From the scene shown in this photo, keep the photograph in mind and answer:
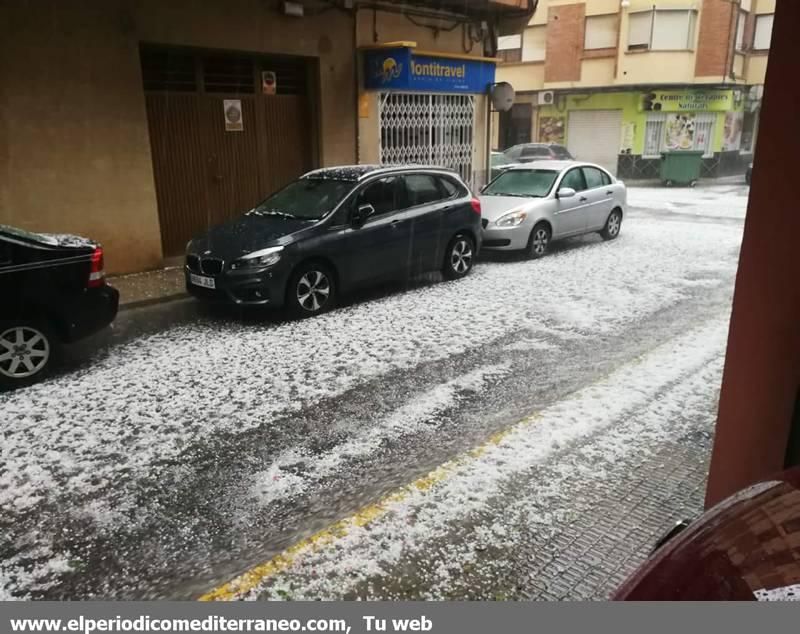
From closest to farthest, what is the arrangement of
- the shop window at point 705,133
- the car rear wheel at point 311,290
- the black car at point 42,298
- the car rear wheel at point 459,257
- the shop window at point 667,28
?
the black car at point 42,298
the car rear wheel at point 311,290
the car rear wheel at point 459,257
the shop window at point 667,28
the shop window at point 705,133

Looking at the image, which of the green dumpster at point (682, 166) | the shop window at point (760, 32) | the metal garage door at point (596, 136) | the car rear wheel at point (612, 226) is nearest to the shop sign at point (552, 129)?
the metal garage door at point (596, 136)

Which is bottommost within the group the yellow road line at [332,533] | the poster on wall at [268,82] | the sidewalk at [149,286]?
the yellow road line at [332,533]

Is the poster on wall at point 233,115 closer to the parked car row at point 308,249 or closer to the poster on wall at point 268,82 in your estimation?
the poster on wall at point 268,82

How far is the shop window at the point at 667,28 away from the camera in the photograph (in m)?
26.4

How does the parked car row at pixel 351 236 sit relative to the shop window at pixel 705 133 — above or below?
below

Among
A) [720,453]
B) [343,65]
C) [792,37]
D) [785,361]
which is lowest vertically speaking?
[720,453]

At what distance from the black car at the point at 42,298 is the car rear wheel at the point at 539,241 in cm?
697

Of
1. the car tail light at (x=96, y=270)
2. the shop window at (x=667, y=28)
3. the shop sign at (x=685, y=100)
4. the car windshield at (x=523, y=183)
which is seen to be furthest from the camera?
the shop sign at (x=685, y=100)

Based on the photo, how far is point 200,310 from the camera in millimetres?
7852

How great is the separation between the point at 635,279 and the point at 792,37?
22.9 feet

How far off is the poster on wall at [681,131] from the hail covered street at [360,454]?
23089 millimetres

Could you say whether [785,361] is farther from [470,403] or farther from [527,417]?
[470,403]

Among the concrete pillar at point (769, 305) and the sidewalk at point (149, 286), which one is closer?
the concrete pillar at point (769, 305)

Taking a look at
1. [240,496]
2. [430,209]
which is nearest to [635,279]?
[430,209]
